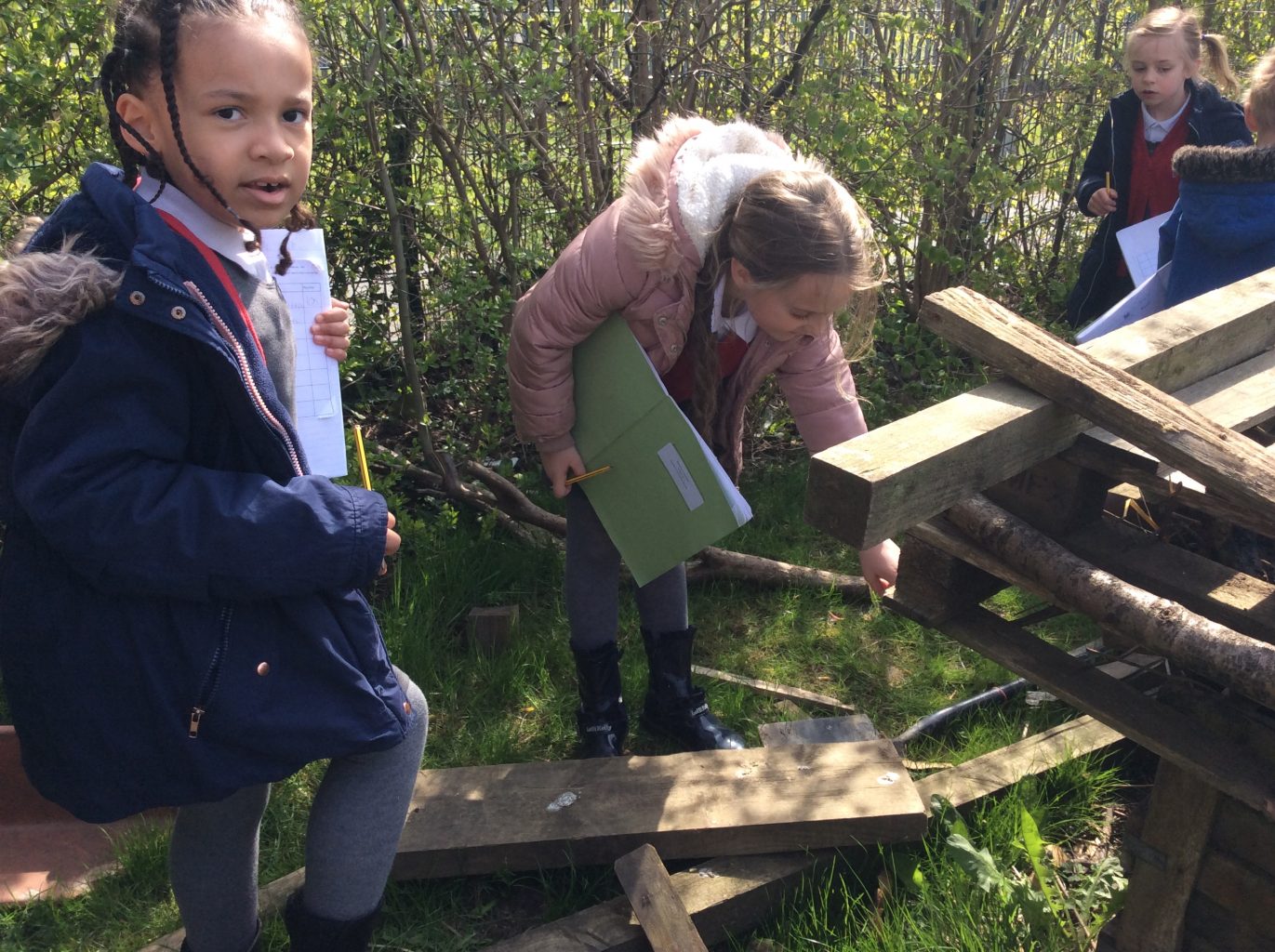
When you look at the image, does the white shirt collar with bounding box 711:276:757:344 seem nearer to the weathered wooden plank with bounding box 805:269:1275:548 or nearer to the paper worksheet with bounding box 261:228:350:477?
the weathered wooden plank with bounding box 805:269:1275:548

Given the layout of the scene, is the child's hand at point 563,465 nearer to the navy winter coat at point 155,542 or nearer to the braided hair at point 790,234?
the braided hair at point 790,234

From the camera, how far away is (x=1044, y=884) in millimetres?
2230

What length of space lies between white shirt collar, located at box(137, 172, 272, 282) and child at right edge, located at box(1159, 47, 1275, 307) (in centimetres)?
248

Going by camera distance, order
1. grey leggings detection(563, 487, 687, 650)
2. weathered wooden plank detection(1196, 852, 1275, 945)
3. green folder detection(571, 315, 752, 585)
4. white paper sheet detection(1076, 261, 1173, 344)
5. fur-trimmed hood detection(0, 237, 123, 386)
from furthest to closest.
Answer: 1. white paper sheet detection(1076, 261, 1173, 344)
2. grey leggings detection(563, 487, 687, 650)
3. green folder detection(571, 315, 752, 585)
4. weathered wooden plank detection(1196, 852, 1275, 945)
5. fur-trimmed hood detection(0, 237, 123, 386)

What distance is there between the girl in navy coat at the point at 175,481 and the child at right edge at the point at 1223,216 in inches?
94.4

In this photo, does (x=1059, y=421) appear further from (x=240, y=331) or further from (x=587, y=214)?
(x=587, y=214)

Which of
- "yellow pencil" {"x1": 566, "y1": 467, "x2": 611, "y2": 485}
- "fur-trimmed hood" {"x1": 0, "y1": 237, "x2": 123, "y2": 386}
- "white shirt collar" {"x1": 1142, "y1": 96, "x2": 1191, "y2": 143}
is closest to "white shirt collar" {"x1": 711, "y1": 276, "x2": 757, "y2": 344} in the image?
"yellow pencil" {"x1": 566, "y1": 467, "x2": 611, "y2": 485}

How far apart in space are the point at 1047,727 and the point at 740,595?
1.07 metres

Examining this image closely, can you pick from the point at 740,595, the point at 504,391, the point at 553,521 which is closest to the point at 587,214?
the point at 504,391

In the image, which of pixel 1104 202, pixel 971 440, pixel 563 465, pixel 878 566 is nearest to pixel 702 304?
pixel 563 465

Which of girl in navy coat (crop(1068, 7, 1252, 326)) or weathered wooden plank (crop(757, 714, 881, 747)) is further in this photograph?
girl in navy coat (crop(1068, 7, 1252, 326))

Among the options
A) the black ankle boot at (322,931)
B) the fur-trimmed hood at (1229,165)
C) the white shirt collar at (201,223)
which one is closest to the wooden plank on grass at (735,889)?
the black ankle boot at (322,931)

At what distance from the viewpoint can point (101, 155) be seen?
310 cm

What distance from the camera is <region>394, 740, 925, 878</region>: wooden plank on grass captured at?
2.35 m
